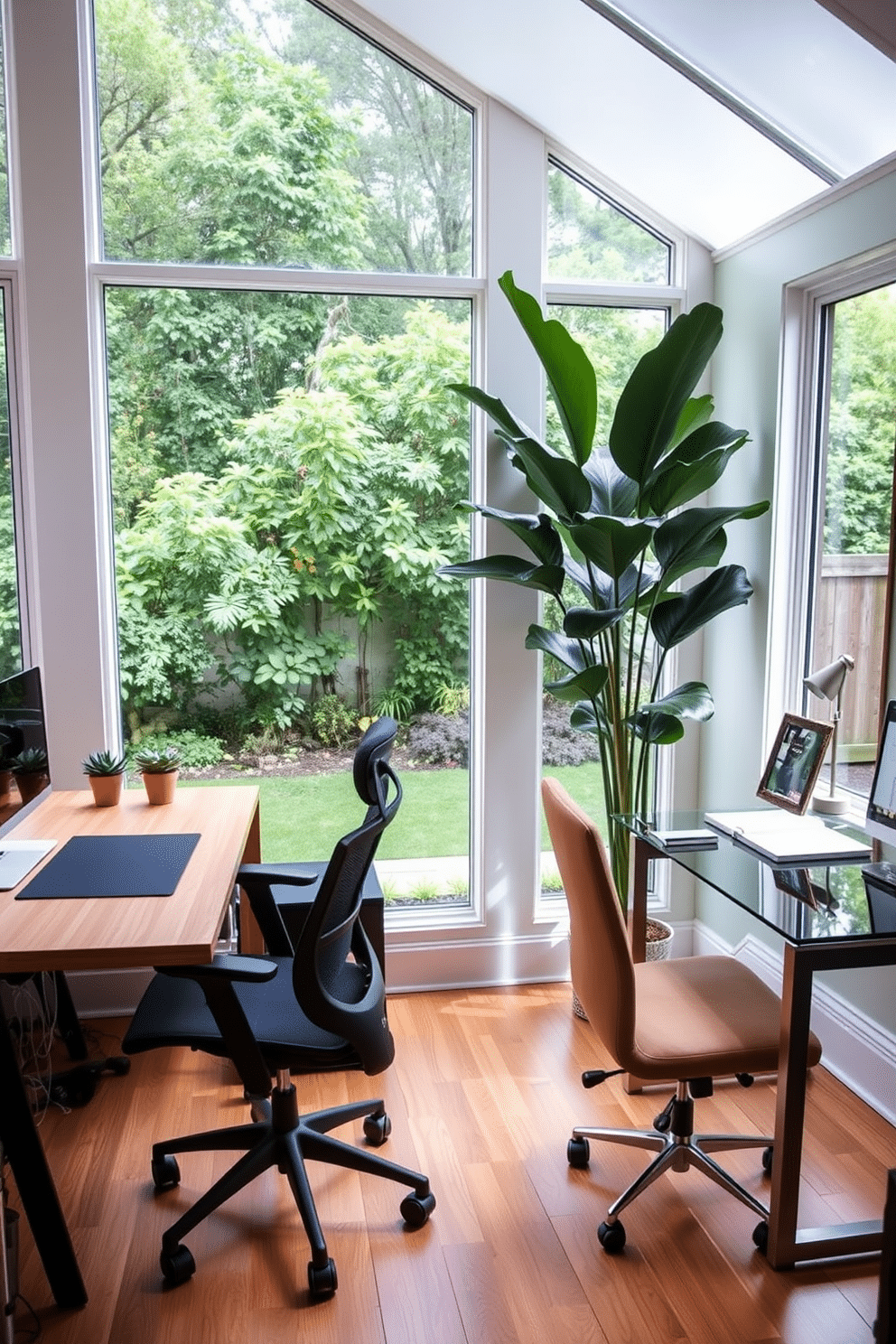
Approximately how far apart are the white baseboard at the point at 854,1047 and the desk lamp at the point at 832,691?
533 millimetres

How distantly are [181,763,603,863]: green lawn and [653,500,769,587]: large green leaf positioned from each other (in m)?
0.91

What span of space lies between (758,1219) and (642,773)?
50.4 inches

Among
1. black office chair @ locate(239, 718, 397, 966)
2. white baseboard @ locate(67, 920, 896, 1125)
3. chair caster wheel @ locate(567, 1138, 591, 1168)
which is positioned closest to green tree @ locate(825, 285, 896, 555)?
white baseboard @ locate(67, 920, 896, 1125)

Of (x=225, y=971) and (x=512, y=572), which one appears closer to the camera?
(x=225, y=971)

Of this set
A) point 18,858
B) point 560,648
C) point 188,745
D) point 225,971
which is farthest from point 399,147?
point 225,971

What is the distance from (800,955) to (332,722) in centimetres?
184

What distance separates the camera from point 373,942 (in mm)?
3004

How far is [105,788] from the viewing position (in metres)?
2.91

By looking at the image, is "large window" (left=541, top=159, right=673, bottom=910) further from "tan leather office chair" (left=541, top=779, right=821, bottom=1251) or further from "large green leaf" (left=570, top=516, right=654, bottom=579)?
"tan leather office chair" (left=541, top=779, right=821, bottom=1251)

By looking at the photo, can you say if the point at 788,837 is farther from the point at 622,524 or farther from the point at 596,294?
the point at 596,294

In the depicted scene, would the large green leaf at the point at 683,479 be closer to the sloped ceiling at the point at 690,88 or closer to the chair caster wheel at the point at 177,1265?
the sloped ceiling at the point at 690,88

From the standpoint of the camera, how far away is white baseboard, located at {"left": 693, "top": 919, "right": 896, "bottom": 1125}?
270 cm

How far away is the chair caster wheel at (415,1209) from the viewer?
2.25 metres

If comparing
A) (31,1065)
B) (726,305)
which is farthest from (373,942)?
(726,305)
